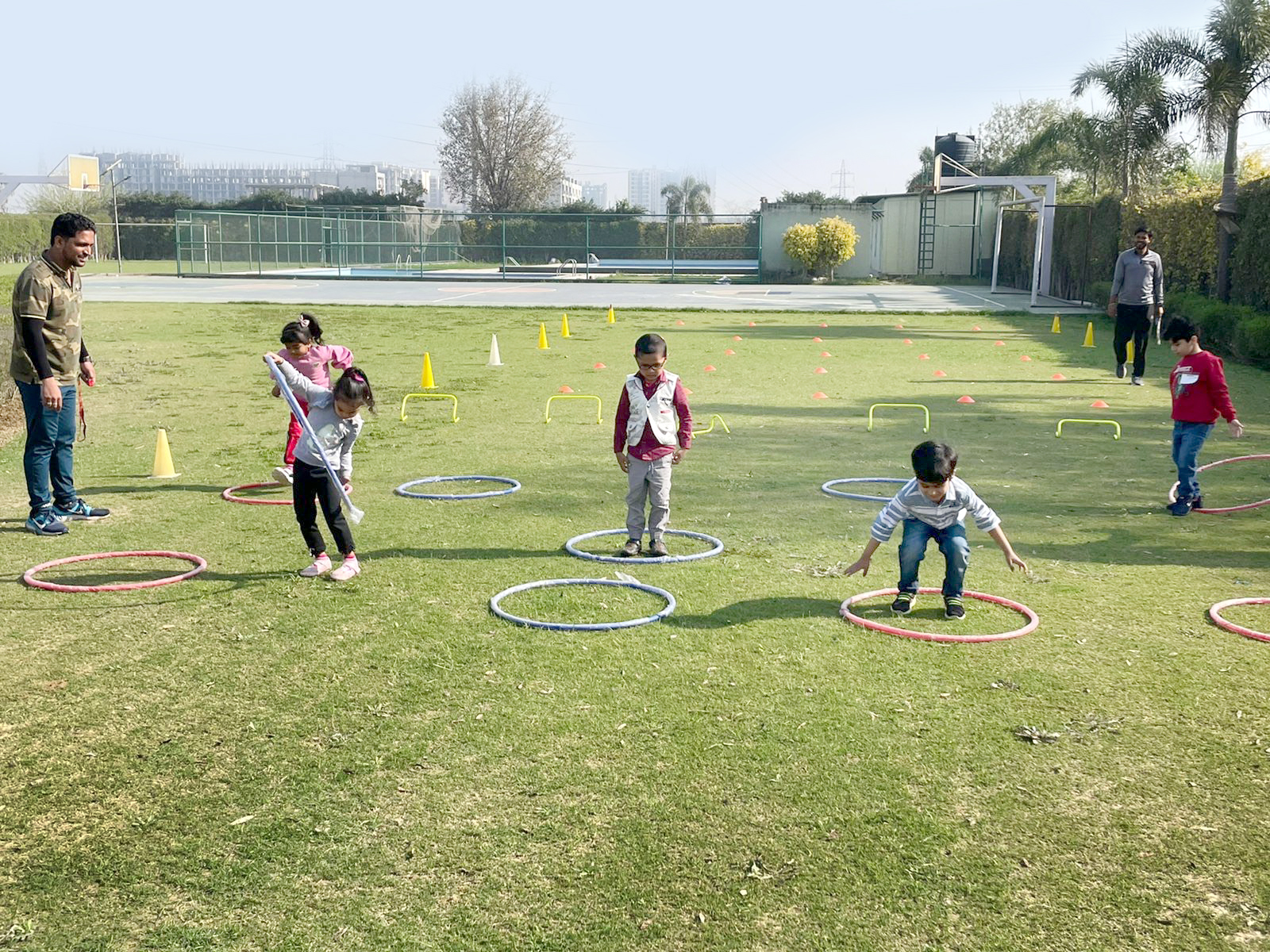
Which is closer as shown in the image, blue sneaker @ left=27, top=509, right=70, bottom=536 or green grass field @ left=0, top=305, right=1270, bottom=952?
green grass field @ left=0, top=305, right=1270, bottom=952

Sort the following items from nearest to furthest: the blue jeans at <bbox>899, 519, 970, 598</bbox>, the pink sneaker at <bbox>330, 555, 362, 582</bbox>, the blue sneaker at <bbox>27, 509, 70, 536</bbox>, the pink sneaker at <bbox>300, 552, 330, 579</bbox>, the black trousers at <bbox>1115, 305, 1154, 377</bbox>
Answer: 1. the blue jeans at <bbox>899, 519, 970, 598</bbox>
2. the pink sneaker at <bbox>330, 555, 362, 582</bbox>
3. the pink sneaker at <bbox>300, 552, 330, 579</bbox>
4. the blue sneaker at <bbox>27, 509, 70, 536</bbox>
5. the black trousers at <bbox>1115, 305, 1154, 377</bbox>

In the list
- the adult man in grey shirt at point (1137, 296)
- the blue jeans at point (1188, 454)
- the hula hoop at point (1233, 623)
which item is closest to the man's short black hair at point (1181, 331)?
the blue jeans at point (1188, 454)

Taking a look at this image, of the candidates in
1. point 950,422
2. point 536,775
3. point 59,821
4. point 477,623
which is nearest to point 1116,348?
point 950,422

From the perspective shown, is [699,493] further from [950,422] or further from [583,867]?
[583,867]

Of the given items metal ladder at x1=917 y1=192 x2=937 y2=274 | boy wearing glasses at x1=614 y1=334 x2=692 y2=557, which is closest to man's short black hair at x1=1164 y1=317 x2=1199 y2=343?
boy wearing glasses at x1=614 y1=334 x2=692 y2=557

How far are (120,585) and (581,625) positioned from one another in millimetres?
2974

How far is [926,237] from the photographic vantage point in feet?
172

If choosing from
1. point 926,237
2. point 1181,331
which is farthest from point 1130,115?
point 1181,331

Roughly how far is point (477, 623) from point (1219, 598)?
A: 4.36 meters

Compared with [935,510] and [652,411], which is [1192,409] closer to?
[935,510]

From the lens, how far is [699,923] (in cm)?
381

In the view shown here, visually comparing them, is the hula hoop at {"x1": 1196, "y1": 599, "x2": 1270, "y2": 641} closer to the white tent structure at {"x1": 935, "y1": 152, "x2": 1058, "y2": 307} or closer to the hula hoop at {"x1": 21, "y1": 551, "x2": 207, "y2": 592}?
the hula hoop at {"x1": 21, "y1": 551, "x2": 207, "y2": 592}

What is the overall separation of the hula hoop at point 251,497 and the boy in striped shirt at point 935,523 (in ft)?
15.7

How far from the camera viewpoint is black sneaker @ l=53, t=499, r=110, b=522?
9086 mm
